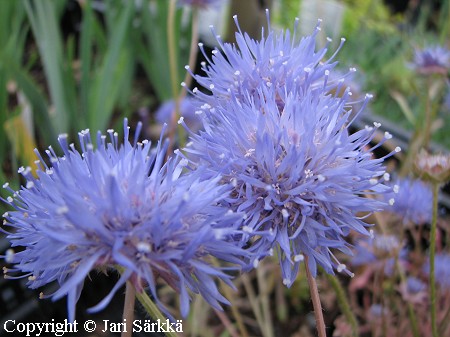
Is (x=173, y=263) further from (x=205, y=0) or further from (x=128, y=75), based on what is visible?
(x=128, y=75)

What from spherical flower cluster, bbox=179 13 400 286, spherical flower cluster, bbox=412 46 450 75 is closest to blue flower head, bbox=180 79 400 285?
spherical flower cluster, bbox=179 13 400 286

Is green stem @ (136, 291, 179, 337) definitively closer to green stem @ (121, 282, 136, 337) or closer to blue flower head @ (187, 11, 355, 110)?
green stem @ (121, 282, 136, 337)

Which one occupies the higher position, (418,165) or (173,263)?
(418,165)

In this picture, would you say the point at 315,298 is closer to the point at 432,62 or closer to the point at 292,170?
the point at 292,170

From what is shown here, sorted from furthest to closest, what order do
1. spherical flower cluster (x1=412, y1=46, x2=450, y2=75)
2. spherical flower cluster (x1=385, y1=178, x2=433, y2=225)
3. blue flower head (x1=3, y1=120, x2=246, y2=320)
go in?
spherical flower cluster (x1=412, y1=46, x2=450, y2=75), spherical flower cluster (x1=385, y1=178, x2=433, y2=225), blue flower head (x1=3, y1=120, x2=246, y2=320)

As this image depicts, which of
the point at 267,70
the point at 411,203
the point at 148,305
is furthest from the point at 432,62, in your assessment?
the point at 148,305

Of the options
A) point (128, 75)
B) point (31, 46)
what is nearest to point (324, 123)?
point (128, 75)
